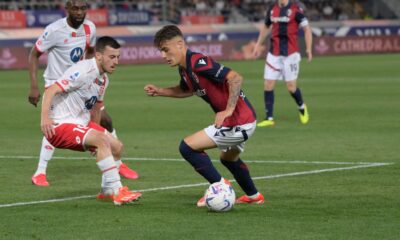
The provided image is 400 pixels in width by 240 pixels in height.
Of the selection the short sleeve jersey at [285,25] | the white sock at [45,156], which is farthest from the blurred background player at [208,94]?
the short sleeve jersey at [285,25]

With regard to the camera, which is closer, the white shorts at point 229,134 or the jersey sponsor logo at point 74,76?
the white shorts at point 229,134

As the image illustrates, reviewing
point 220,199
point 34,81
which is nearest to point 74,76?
point 34,81

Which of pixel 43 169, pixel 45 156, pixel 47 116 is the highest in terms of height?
pixel 47 116

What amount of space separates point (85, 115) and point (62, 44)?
6.39ft

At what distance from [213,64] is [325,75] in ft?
74.0

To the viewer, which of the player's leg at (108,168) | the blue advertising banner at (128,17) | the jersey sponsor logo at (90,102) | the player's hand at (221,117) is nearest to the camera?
the player's hand at (221,117)

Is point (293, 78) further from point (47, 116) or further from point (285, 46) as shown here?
point (47, 116)

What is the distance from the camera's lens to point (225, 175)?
475 inches

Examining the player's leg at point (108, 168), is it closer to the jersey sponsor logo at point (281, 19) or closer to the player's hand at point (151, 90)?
the player's hand at point (151, 90)

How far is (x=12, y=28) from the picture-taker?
43.4 m

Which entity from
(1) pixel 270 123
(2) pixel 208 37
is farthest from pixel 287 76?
(2) pixel 208 37

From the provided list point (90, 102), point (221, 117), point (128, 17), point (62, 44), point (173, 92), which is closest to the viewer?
point (221, 117)

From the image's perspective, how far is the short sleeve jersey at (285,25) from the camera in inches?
736

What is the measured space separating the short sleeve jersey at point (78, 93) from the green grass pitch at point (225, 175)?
86 cm
